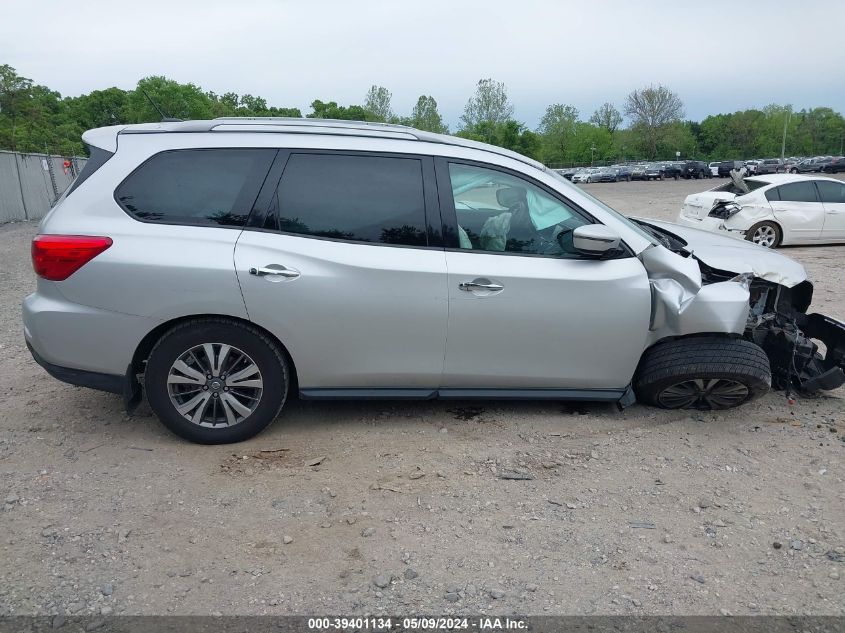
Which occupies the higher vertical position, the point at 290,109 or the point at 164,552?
the point at 290,109

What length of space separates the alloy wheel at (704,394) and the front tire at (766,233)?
9.22 meters

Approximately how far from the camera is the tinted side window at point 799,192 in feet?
41.7

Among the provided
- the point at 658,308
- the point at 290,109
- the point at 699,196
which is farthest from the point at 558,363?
the point at 290,109

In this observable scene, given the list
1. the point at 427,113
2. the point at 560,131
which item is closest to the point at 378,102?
the point at 427,113

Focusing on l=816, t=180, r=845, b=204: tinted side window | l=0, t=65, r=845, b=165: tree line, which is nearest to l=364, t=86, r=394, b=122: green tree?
l=0, t=65, r=845, b=165: tree line

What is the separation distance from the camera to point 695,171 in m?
56.8

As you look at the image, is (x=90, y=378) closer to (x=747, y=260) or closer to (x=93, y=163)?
(x=93, y=163)

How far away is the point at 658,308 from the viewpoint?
4.15m

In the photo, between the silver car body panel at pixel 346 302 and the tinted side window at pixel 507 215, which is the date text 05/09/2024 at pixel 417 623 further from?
the tinted side window at pixel 507 215

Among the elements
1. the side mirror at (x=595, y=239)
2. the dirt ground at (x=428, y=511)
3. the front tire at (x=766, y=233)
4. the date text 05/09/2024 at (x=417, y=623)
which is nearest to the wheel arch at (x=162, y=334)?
the dirt ground at (x=428, y=511)

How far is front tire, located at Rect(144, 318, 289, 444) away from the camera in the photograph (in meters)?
3.84

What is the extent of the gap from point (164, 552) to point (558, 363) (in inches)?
95.9

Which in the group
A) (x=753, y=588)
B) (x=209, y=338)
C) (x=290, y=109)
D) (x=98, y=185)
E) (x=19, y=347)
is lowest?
(x=753, y=588)

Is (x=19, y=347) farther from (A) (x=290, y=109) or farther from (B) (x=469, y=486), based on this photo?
(A) (x=290, y=109)
